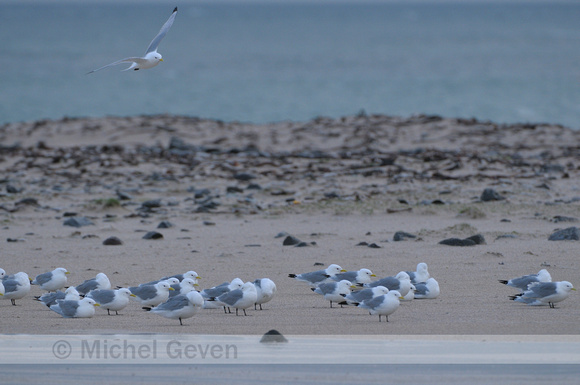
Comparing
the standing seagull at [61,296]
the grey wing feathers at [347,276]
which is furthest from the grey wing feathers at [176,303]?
Result: the grey wing feathers at [347,276]

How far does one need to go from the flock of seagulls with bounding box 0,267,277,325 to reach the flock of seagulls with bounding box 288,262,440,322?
600 mm

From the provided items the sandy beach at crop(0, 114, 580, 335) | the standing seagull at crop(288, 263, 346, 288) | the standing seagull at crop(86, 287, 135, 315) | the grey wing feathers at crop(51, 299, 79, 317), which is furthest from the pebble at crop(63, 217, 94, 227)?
the grey wing feathers at crop(51, 299, 79, 317)

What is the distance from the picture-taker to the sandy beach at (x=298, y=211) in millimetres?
7758

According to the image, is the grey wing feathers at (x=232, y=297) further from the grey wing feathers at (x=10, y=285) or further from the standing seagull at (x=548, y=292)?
the standing seagull at (x=548, y=292)

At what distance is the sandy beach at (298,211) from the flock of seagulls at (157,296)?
0.12 m

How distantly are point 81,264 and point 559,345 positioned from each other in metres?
5.78

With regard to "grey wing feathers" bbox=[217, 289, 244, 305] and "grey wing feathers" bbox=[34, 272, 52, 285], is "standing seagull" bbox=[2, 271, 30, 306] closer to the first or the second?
"grey wing feathers" bbox=[34, 272, 52, 285]

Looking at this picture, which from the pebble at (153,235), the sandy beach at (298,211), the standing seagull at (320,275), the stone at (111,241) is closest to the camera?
the sandy beach at (298,211)

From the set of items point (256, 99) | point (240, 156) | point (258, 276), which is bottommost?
point (258, 276)

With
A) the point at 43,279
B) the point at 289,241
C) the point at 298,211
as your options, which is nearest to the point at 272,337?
the point at 43,279

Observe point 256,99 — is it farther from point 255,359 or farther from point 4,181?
point 255,359

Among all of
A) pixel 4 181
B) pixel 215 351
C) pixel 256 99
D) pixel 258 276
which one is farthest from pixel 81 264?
pixel 256 99

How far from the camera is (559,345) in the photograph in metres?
6.52

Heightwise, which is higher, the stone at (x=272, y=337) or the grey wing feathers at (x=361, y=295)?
the grey wing feathers at (x=361, y=295)
